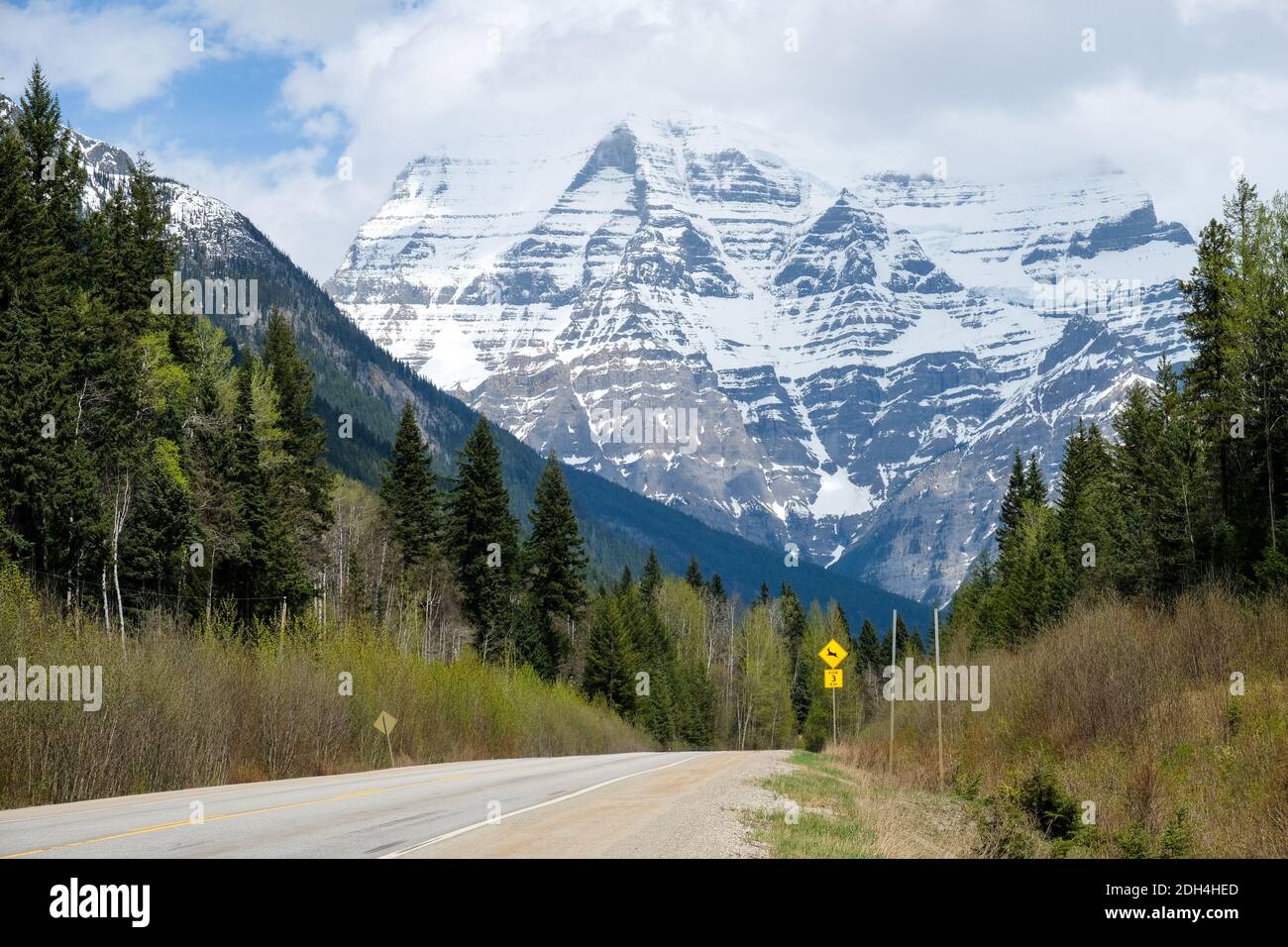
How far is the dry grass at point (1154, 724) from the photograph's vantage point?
18.8 metres

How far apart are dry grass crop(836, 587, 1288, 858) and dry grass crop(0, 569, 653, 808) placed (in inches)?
556

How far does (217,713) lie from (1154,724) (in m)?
17.9

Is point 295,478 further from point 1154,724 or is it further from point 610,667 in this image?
point 1154,724

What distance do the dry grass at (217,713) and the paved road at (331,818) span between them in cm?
163

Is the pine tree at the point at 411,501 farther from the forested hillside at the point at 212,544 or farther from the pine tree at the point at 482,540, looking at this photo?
the pine tree at the point at 482,540

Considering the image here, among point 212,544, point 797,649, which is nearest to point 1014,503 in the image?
point 797,649

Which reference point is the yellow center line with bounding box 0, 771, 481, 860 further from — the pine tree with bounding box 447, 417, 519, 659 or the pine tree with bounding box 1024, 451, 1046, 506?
the pine tree with bounding box 1024, 451, 1046, 506

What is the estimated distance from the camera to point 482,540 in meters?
64.8

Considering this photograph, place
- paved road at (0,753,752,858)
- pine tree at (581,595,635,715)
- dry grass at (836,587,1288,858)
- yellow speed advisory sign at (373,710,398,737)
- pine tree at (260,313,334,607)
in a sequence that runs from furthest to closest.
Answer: pine tree at (581,595,635,715)
pine tree at (260,313,334,607)
yellow speed advisory sign at (373,710,398,737)
dry grass at (836,587,1288,858)
paved road at (0,753,752,858)

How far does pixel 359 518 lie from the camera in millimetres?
86000

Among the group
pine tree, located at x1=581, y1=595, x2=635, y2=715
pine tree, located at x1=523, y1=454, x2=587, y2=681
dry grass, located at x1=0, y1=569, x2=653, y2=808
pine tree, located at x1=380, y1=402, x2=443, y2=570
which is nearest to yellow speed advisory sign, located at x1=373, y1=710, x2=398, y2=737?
dry grass, located at x1=0, y1=569, x2=653, y2=808

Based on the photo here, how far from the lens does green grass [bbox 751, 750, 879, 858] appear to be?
12591 millimetres

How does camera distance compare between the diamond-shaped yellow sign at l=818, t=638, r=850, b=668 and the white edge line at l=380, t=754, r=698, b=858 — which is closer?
the white edge line at l=380, t=754, r=698, b=858

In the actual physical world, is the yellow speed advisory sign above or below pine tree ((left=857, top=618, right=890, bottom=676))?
above
